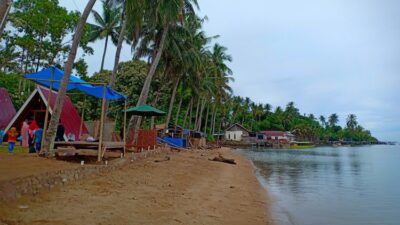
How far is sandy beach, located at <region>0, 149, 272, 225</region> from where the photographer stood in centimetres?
650

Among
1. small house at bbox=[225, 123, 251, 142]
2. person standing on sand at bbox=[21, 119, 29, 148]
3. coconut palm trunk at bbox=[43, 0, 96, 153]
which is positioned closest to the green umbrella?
person standing on sand at bbox=[21, 119, 29, 148]

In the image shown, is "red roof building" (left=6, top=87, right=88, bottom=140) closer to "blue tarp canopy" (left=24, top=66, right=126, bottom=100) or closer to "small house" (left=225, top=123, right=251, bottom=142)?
"blue tarp canopy" (left=24, top=66, right=126, bottom=100)

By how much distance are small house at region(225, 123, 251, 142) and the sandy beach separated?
2745 inches

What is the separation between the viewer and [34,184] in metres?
7.64

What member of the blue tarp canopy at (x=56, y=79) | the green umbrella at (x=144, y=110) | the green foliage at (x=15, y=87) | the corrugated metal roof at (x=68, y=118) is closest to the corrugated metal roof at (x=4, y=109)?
the corrugated metal roof at (x=68, y=118)

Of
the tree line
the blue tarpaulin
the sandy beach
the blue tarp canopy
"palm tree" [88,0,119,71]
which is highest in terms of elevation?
"palm tree" [88,0,119,71]

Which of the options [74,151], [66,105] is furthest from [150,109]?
[74,151]

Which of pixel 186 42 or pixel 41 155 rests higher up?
pixel 186 42

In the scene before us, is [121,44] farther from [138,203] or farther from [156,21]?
[138,203]

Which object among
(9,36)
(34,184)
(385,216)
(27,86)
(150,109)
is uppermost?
(9,36)

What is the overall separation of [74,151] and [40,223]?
661 centimetres

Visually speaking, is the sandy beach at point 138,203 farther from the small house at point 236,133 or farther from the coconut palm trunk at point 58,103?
the small house at point 236,133

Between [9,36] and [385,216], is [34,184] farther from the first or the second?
[9,36]

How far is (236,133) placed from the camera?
8338 centimetres
